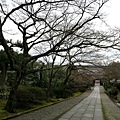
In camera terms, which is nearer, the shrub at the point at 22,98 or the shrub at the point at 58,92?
the shrub at the point at 22,98

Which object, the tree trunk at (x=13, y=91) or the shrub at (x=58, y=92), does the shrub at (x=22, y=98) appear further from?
the shrub at (x=58, y=92)

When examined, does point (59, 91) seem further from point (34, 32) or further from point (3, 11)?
point (3, 11)

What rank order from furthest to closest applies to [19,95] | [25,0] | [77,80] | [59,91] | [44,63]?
1. [77,80]
2. [59,91]
3. [44,63]
4. [19,95]
5. [25,0]

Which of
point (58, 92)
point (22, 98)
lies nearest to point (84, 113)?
point (22, 98)

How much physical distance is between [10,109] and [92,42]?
4.87 meters

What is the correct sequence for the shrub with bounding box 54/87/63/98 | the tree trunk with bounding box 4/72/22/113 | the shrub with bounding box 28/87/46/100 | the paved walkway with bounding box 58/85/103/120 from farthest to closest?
the shrub with bounding box 54/87/63/98, the shrub with bounding box 28/87/46/100, the paved walkway with bounding box 58/85/103/120, the tree trunk with bounding box 4/72/22/113

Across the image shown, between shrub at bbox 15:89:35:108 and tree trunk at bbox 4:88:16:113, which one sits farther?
shrub at bbox 15:89:35:108

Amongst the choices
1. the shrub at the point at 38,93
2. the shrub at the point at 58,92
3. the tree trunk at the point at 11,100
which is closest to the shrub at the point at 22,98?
the tree trunk at the point at 11,100

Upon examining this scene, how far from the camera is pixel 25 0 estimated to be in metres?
7.84

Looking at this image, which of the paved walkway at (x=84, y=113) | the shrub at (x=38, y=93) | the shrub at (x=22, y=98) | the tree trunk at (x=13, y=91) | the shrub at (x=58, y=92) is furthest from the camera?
the shrub at (x=58, y=92)

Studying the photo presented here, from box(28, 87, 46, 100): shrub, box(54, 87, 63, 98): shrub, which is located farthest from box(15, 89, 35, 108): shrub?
box(54, 87, 63, 98): shrub

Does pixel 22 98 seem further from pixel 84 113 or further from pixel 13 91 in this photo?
pixel 84 113

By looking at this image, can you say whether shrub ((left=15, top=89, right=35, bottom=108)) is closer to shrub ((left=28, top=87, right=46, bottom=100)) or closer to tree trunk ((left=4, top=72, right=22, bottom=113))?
tree trunk ((left=4, top=72, right=22, bottom=113))

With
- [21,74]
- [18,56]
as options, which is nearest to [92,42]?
[21,74]
